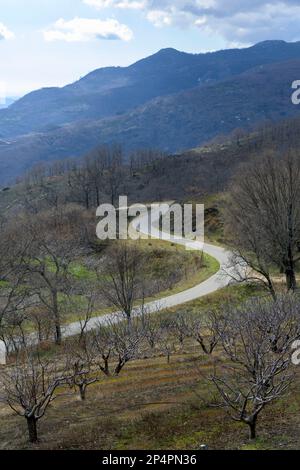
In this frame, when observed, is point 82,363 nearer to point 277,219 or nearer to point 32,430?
point 32,430

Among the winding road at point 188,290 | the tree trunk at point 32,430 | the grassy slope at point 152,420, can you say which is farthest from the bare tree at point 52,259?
the tree trunk at point 32,430

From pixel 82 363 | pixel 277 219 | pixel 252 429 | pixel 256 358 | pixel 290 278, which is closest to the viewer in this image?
pixel 252 429

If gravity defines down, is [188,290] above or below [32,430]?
below

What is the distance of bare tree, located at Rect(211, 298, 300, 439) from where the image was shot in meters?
13.7

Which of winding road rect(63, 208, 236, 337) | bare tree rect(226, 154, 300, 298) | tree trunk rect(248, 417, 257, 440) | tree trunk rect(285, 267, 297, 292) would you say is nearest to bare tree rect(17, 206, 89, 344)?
winding road rect(63, 208, 236, 337)

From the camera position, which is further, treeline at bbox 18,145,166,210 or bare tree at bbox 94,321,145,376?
treeline at bbox 18,145,166,210

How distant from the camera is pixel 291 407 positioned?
51.1ft

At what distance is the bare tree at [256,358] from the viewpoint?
1366 centimetres

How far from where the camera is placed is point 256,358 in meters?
14.1

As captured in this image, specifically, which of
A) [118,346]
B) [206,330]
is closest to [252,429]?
[118,346]

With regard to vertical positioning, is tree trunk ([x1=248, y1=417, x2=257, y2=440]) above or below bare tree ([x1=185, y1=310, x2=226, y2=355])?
above

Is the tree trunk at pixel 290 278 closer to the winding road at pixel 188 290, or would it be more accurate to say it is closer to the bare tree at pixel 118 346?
the winding road at pixel 188 290

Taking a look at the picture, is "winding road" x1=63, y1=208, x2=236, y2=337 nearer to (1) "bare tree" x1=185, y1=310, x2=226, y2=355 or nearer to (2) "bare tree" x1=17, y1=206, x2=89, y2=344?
(2) "bare tree" x1=17, y1=206, x2=89, y2=344

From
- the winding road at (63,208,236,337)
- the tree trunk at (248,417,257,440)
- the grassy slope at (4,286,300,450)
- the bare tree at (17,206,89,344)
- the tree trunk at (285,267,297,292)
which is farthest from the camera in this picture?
the tree trunk at (285,267,297,292)
